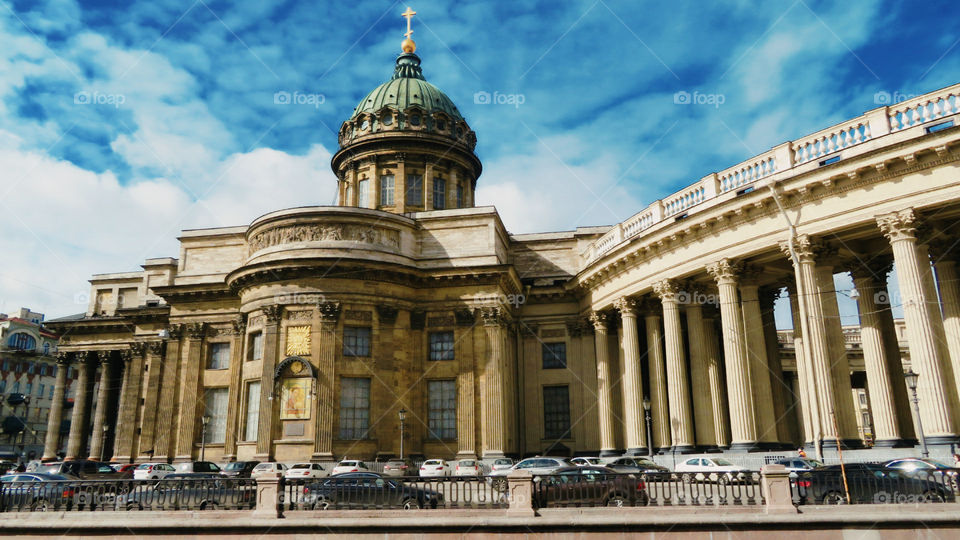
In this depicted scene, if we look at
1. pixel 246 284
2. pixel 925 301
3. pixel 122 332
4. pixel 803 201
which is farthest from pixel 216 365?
pixel 925 301

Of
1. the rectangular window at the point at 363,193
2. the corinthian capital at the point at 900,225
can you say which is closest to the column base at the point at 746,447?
the corinthian capital at the point at 900,225

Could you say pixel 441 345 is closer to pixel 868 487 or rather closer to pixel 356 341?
pixel 356 341

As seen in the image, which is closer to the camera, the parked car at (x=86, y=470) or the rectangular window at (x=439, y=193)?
the parked car at (x=86, y=470)

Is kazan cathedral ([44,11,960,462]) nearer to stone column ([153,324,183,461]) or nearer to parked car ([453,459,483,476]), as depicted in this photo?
stone column ([153,324,183,461])

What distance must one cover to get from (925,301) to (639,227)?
45.7ft

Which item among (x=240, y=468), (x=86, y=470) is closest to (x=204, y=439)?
(x=86, y=470)

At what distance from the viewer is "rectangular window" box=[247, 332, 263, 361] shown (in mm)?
37594

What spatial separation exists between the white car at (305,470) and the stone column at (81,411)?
102 feet

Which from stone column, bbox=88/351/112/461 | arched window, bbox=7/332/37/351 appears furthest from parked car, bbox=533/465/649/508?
arched window, bbox=7/332/37/351

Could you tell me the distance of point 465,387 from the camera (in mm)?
37531

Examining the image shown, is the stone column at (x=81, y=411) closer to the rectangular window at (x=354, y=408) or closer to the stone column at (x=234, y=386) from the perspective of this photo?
the stone column at (x=234, y=386)

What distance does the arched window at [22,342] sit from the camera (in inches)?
3541

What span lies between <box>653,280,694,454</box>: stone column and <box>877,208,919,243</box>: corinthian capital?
9537mm

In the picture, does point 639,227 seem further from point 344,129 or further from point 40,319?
point 40,319
